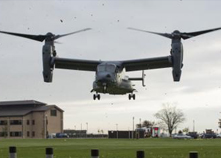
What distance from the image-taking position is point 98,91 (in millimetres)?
45656

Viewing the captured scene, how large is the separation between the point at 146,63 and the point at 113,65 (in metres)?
3.54

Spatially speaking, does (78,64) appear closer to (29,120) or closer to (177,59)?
(177,59)

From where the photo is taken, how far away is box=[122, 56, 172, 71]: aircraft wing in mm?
44191

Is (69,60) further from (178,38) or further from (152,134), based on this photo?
(152,134)

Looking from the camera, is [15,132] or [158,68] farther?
[15,132]

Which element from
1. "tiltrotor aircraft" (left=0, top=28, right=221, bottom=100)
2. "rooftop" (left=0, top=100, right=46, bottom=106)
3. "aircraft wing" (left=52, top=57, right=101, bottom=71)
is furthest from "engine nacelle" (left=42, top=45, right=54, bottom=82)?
"rooftop" (left=0, top=100, right=46, bottom=106)

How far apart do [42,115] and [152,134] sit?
1606 inches

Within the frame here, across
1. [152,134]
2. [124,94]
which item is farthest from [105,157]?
[152,134]

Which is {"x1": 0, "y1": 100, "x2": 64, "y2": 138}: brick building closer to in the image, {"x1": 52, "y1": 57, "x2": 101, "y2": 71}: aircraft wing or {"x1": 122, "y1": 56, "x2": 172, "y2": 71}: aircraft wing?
{"x1": 52, "y1": 57, "x2": 101, "y2": 71}: aircraft wing

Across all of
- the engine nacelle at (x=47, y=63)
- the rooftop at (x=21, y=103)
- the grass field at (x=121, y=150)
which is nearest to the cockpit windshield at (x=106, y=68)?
the grass field at (x=121, y=150)

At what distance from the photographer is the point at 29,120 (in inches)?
6009

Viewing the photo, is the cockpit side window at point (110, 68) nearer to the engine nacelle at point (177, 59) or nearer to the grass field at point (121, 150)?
the grass field at point (121, 150)

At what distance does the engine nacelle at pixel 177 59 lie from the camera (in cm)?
3222

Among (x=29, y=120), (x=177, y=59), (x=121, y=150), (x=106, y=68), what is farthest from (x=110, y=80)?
(x=29, y=120)
